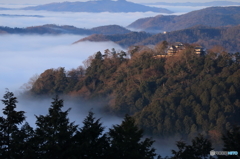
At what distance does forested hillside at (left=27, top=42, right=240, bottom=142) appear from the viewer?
21.3 meters

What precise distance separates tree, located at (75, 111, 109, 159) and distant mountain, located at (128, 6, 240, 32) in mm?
137955

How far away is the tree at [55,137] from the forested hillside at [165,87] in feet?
26.1

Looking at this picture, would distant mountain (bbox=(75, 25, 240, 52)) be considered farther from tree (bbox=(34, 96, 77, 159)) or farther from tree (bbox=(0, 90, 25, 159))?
tree (bbox=(34, 96, 77, 159))

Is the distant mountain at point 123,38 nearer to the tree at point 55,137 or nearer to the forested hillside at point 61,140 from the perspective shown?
the forested hillside at point 61,140

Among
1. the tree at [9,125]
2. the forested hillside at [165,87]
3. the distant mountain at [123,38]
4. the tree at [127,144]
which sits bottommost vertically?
the distant mountain at [123,38]

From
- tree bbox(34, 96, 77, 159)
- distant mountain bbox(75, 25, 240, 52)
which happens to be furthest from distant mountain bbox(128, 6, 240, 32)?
tree bbox(34, 96, 77, 159)

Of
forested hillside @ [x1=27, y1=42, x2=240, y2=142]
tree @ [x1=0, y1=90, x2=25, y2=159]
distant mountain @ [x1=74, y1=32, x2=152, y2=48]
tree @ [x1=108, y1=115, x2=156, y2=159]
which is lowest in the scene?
distant mountain @ [x1=74, y1=32, x2=152, y2=48]

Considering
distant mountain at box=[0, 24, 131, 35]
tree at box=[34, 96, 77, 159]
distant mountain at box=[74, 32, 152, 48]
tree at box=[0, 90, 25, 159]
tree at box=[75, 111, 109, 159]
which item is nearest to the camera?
tree at box=[34, 96, 77, 159]

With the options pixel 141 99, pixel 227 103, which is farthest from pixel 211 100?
pixel 141 99

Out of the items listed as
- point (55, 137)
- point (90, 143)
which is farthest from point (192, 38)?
point (55, 137)

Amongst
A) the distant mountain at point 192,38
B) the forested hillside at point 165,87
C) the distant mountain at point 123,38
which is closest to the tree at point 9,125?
the forested hillside at point 165,87

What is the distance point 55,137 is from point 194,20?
147329 millimetres

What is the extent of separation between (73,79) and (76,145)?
26471 millimetres

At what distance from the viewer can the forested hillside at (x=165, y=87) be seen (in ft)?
69.8
